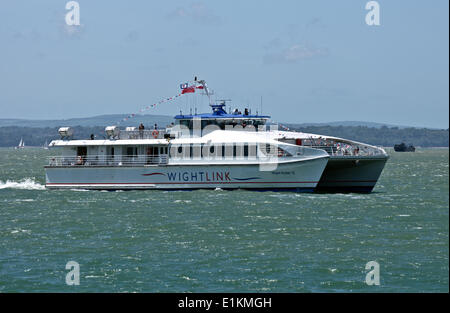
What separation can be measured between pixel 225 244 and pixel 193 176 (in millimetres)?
19903

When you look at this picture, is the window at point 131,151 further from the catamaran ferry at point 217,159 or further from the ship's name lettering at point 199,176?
the ship's name lettering at point 199,176

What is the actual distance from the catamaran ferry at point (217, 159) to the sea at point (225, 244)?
2311mm

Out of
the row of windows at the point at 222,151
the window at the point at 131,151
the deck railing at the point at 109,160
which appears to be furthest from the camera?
the window at the point at 131,151

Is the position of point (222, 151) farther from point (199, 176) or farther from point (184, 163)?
point (184, 163)

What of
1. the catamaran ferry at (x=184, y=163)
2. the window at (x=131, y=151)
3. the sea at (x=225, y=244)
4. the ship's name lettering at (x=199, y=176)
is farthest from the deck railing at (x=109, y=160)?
the sea at (x=225, y=244)

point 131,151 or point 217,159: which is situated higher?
point 131,151

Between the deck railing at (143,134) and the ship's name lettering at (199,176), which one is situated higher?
the deck railing at (143,134)

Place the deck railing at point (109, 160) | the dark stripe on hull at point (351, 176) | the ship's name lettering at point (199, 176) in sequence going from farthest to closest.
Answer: the deck railing at point (109, 160) < the dark stripe on hull at point (351, 176) < the ship's name lettering at point (199, 176)

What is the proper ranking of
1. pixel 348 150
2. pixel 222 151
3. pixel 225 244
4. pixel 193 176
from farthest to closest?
pixel 193 176 → pixel 222 151 → pixel 348 150 → pixel 225 244

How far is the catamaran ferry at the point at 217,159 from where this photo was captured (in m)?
45.5

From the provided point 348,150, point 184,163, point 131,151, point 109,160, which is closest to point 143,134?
point 131,151

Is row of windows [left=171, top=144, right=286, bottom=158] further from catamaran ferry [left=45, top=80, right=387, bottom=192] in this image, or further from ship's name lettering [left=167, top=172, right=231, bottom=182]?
ship's name lettering [left=167, top=172, right=231, bottom=182]

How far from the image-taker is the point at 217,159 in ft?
152

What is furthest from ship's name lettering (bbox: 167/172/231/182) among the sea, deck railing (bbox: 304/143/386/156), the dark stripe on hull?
the dark stripe on hull
